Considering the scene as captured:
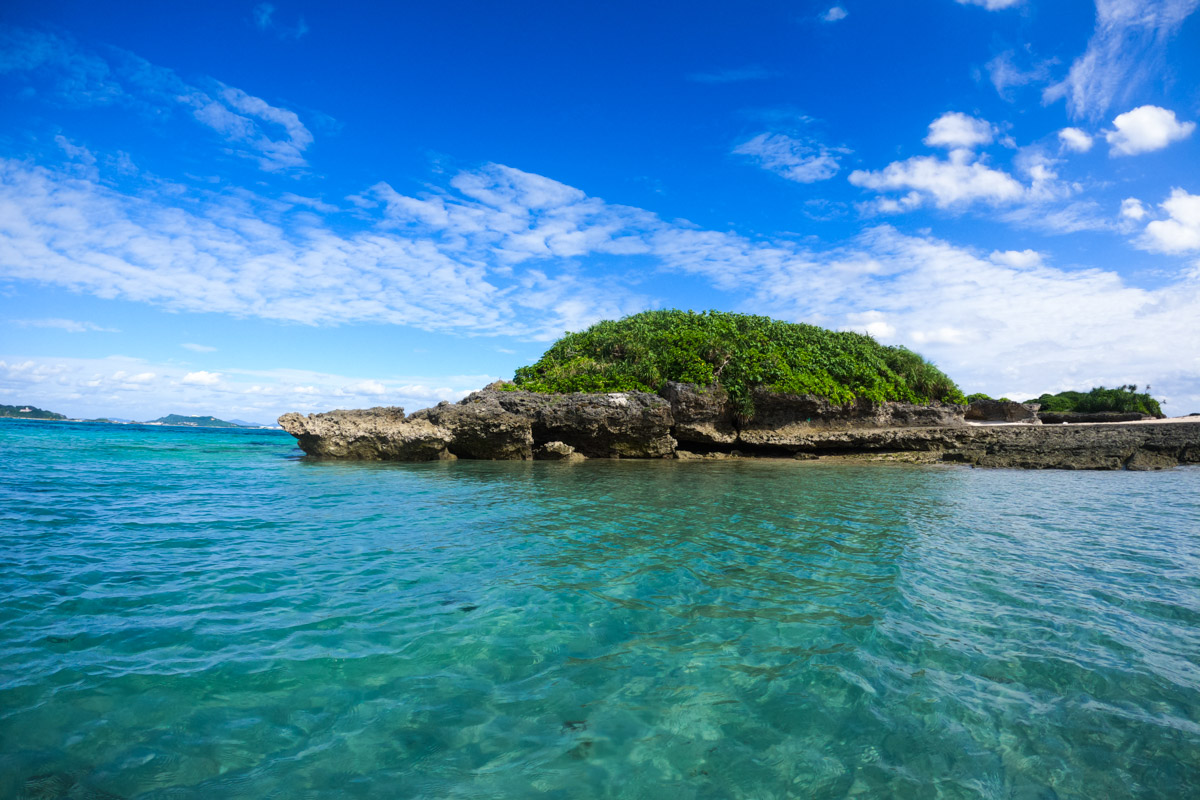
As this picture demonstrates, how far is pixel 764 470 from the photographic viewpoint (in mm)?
15703

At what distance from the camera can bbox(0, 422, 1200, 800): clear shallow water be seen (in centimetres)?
260

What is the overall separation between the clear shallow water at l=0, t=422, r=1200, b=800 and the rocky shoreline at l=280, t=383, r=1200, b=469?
10.2 metres

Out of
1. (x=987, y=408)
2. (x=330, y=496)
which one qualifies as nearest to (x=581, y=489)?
(x=330, y=496)

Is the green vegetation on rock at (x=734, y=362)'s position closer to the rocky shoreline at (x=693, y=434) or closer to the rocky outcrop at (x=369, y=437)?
the rocky shoreline at (x=693, y=434)

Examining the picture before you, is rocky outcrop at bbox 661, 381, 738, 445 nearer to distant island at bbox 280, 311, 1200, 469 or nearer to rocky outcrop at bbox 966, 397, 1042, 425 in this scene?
distant island at bbox 280, 311, 1200, 469

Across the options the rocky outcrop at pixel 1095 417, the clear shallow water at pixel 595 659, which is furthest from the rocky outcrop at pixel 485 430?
the rocky outcrop at pixel 1095 417

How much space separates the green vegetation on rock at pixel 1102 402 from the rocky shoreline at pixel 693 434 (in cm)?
1743

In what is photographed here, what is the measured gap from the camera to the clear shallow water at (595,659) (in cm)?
260

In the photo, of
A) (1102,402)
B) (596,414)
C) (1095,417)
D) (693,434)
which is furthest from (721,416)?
(1102,402)

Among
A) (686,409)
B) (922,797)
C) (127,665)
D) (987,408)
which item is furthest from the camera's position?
(987,408)

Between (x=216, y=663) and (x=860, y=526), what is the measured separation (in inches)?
309

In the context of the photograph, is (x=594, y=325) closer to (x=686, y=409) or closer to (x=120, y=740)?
(x=686, y=409)

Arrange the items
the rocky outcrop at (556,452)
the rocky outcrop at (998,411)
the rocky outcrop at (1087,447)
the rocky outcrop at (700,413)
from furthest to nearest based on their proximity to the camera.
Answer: the rocky outcrop at (998,411)
the rocky outcrop at (700,413)
the rocky outcrop at (556,452)
the rocky outcrop at (1087,447)

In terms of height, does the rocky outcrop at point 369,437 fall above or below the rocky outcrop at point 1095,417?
below
